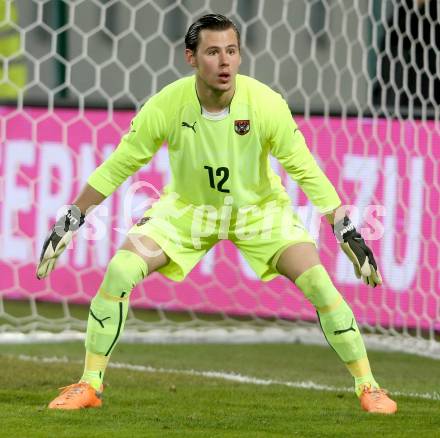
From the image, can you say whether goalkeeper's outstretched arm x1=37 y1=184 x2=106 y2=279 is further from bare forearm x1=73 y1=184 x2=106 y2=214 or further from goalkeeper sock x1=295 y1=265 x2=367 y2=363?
goalkeeper sock x1=295 y1=265 x2=367 y2=363

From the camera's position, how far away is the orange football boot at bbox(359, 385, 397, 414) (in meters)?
5.12

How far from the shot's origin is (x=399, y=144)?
28.6 ft

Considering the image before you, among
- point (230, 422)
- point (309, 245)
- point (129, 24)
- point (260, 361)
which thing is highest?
point (129, 24)

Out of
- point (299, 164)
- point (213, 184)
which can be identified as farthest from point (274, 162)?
point (299, 164)

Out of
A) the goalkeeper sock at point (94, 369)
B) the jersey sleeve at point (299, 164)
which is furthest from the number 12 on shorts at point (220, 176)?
the goalkeeper sock at point (94, 369)

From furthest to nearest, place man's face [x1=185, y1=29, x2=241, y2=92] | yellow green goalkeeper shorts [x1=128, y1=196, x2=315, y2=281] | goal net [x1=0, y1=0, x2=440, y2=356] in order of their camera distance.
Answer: goal net [x1=0, y1=0, x2=440, y2=356]
yellow green goalkeeper shorts [x1=128, y1=196, x2=315, y2=281]
man's face [x1=185, y1=29, x2=241, y2=92]

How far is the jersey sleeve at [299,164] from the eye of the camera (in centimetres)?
515

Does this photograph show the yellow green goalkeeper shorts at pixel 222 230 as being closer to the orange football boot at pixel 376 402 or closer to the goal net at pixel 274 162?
the orange football boot at pixel 376 402

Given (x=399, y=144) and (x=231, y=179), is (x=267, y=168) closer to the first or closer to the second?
(x=231, y=179)

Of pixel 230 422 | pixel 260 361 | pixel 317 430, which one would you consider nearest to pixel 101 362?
pixel 230 422

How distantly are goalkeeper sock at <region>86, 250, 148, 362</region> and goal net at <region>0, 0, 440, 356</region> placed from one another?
3137 millimetres

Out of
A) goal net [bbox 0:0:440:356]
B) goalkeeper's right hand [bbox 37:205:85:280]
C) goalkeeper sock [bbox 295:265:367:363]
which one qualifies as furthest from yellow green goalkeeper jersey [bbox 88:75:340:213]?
goal net [bbox 0:0:440:356]

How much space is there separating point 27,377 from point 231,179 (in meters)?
1.60

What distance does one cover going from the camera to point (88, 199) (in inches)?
205
